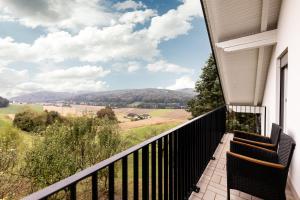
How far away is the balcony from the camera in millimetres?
830

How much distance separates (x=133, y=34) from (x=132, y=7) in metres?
9.35

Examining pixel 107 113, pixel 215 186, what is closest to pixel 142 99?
pixel 107 113

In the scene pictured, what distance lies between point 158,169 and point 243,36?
3716 millimetres

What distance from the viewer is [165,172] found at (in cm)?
170

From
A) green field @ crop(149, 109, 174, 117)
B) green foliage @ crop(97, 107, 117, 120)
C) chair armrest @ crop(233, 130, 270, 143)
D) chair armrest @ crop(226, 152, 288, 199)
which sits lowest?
green field @ crop(149, 109, 174, 117)

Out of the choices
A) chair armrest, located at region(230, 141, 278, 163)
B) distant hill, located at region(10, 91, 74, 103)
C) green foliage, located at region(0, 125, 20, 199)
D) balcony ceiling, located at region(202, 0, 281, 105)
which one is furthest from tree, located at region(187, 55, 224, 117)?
distant hill, located at region(10, 91, 74, 103)

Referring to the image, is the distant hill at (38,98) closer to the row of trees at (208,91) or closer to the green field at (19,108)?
the green field at (19,108)

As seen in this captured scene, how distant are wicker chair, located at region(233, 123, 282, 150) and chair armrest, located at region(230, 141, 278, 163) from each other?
0.93 ft

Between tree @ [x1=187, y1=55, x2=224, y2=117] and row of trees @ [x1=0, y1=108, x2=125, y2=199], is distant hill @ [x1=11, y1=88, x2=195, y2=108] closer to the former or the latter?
tree @ [x1=187, y1=55, x2=224, y2=117]

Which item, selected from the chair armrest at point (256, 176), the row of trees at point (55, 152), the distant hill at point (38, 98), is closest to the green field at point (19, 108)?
the distant hill at point (38, 98)

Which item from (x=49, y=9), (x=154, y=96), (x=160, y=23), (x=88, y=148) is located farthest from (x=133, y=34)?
(x=88, y=148)

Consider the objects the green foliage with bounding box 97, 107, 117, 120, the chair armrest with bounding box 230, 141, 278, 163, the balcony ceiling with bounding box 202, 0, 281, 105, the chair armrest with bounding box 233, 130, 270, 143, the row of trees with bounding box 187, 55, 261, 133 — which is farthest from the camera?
the green foliage with bounding box 97, 107, 117, 120

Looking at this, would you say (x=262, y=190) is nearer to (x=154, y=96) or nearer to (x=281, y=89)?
(x=281, y=89)

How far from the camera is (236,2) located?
314 cm
